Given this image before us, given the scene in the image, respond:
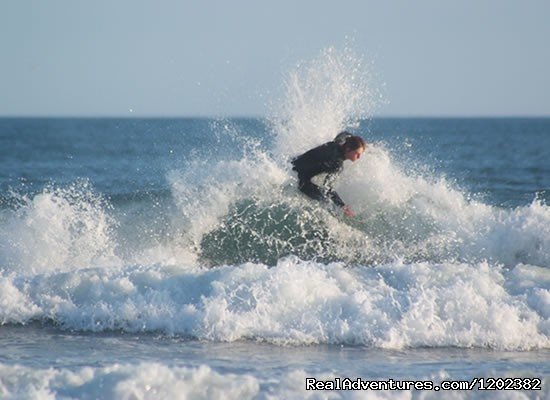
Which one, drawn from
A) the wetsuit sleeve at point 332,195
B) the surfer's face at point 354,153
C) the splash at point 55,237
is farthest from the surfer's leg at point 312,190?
the splash at point 55,237

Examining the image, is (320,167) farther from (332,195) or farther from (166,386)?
(166,386)

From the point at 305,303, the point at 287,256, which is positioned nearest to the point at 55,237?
the point at 287,256

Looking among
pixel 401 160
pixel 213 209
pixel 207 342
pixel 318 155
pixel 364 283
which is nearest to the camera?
pixel 207 342

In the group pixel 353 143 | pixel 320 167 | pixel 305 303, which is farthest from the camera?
pixel 320 167

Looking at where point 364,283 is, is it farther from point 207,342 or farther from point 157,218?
point 157,218

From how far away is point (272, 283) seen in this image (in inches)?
377

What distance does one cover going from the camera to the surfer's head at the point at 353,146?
35.1 ft

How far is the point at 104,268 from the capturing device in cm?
1031

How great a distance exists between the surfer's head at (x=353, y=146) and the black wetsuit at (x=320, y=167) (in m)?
0.11

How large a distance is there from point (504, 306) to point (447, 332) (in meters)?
0.88

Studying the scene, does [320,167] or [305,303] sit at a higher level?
[320,167]

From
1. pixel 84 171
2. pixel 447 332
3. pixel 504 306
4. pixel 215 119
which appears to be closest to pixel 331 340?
pixel 447 332

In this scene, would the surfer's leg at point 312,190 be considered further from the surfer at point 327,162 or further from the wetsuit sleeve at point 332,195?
the wetsuit sleeve at point 332,195

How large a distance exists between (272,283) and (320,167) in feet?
7.57
